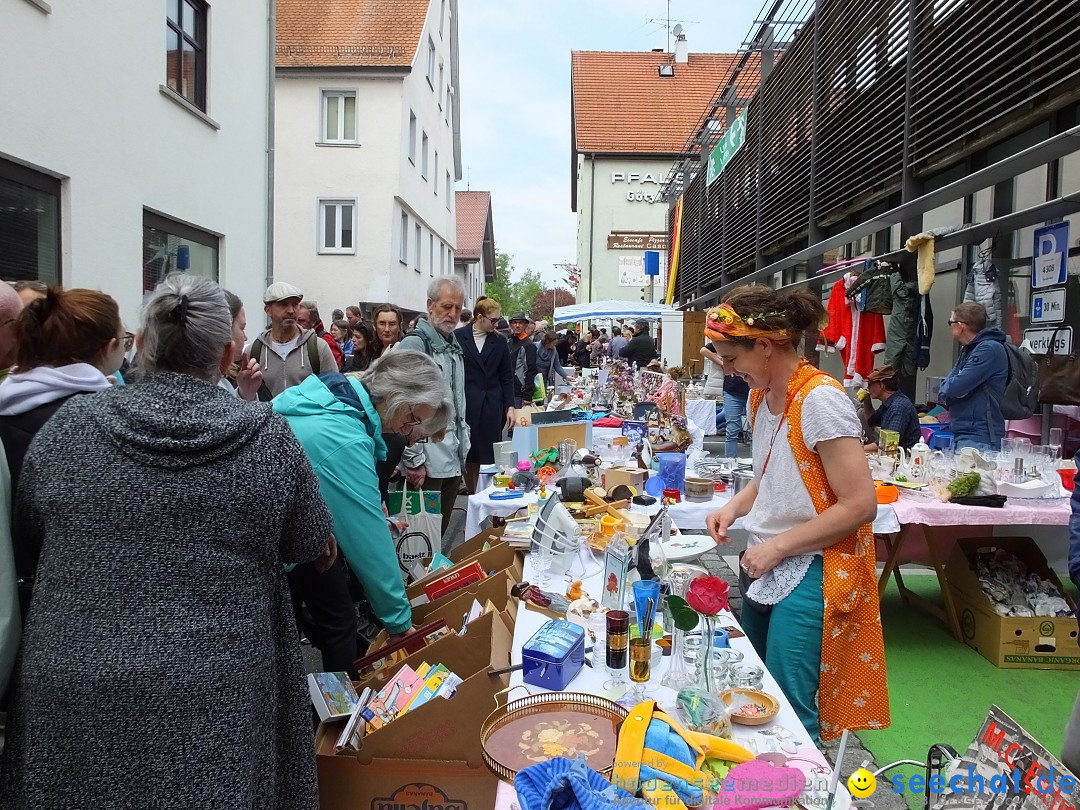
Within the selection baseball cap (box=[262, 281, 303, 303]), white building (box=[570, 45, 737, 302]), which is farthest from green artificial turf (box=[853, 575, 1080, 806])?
white building (box=[570, 45, 737, 302])

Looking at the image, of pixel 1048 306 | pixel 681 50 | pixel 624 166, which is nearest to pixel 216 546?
pixel 1048 306

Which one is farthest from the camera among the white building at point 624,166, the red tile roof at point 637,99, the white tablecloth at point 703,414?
the red tile roof at point 637,99

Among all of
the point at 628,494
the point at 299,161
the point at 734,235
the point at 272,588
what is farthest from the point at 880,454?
the point at 299,161

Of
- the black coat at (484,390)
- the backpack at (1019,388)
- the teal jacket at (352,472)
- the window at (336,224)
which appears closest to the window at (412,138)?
the window at (336,224)

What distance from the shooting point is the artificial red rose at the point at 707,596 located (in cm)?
198

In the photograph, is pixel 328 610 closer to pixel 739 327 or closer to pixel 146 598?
pixel 146 598

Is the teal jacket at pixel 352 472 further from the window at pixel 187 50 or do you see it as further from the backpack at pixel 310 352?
the window at pixel 187 50

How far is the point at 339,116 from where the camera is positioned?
58.0 ft

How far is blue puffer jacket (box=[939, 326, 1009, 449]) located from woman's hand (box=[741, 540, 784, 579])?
11.8ft

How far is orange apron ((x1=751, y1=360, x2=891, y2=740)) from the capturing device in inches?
88.5

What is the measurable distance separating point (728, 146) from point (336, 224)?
356 inches

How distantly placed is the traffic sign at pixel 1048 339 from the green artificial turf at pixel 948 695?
2164 millimetres

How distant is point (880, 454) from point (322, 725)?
152 inches

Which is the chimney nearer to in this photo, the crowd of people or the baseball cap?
the baseball cap
